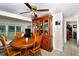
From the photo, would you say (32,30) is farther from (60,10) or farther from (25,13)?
(60,10)

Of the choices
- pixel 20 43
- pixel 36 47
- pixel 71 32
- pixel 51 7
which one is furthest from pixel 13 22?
pixel 71 32

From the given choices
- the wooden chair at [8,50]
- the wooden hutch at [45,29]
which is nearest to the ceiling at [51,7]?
the wooden hutch at [45,29]

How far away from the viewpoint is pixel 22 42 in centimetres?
190

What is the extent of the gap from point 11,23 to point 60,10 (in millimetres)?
992

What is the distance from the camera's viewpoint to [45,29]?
1.94 meters

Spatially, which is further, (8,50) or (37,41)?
(37,41)

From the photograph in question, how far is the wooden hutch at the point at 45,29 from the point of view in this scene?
190 centimetres

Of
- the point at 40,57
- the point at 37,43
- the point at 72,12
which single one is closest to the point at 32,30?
the point at 37,43

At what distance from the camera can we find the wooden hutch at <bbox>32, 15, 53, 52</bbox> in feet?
6.23

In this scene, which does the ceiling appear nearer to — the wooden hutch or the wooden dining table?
the wooden hutch

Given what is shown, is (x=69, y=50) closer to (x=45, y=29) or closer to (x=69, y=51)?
(x=69, y=51)

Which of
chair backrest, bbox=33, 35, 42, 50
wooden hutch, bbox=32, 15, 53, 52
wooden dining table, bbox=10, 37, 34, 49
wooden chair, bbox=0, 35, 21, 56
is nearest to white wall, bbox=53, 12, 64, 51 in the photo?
wooden hutch, bbox=32, 15, 53, 52

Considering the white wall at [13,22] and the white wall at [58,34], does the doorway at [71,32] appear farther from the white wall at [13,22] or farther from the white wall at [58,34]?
the white wall at [13,22]

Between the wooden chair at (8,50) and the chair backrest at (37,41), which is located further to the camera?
the chair backrest at (37,41)
